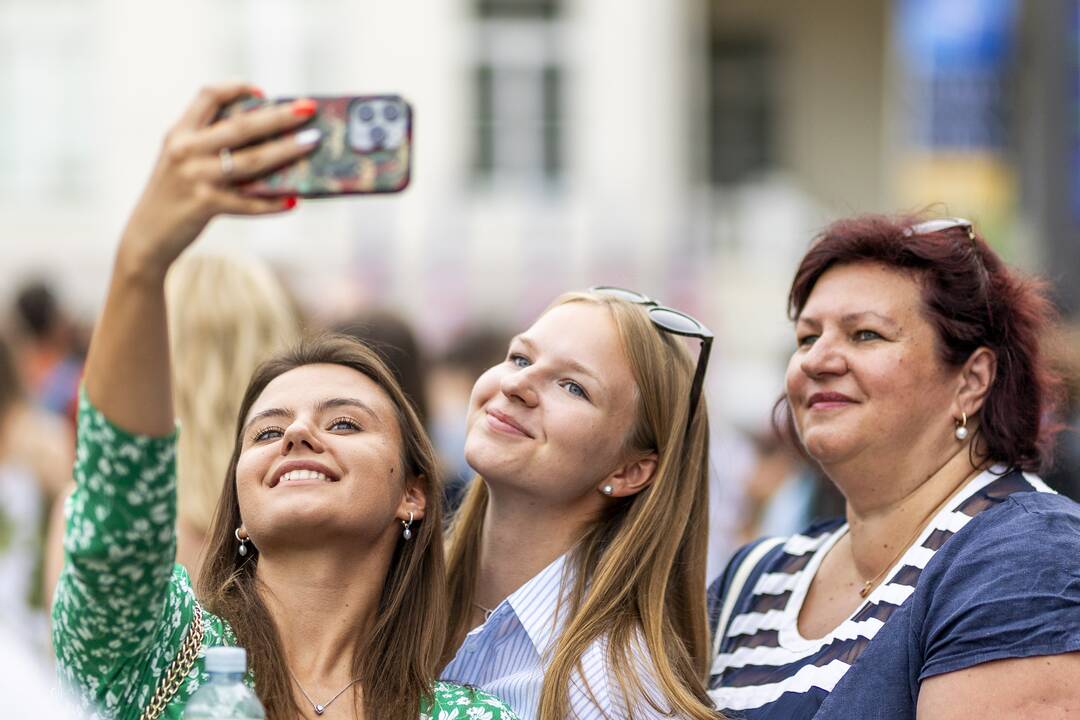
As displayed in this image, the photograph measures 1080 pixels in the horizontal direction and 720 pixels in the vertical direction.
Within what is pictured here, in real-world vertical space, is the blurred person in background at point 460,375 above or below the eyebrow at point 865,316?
below

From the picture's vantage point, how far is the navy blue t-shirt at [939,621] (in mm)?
3010

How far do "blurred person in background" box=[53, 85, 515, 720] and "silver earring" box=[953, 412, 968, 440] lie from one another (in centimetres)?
114

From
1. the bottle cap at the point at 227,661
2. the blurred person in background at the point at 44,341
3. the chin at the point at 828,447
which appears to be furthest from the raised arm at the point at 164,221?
the blurred person in background at the point at 44,341

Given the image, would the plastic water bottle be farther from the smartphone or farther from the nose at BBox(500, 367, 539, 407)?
the nose at BBox(500, 367, 539, 407)

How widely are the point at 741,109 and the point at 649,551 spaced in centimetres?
1949

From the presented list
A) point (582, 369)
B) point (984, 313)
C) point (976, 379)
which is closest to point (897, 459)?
point (976, 379)

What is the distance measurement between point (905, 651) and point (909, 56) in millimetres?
12916

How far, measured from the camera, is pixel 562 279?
60.0 ft

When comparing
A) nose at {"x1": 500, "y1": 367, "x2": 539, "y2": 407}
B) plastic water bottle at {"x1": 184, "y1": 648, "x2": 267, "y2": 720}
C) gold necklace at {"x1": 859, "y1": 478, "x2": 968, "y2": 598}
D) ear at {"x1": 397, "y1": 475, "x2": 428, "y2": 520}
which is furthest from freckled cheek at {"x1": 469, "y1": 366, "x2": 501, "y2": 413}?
plastic water bottle at {"x1": 184, "y1": 648, "x2": 267, "y2": 720}

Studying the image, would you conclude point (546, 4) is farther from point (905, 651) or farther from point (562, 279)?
point (905, 651)

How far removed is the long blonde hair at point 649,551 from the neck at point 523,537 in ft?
0.15

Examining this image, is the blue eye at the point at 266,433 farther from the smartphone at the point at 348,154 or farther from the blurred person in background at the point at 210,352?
the smartphone at the point at 348,154

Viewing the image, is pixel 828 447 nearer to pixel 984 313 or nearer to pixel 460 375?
pixel 984 313

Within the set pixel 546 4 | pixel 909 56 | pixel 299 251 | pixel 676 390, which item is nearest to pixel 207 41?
pixel 299 251
